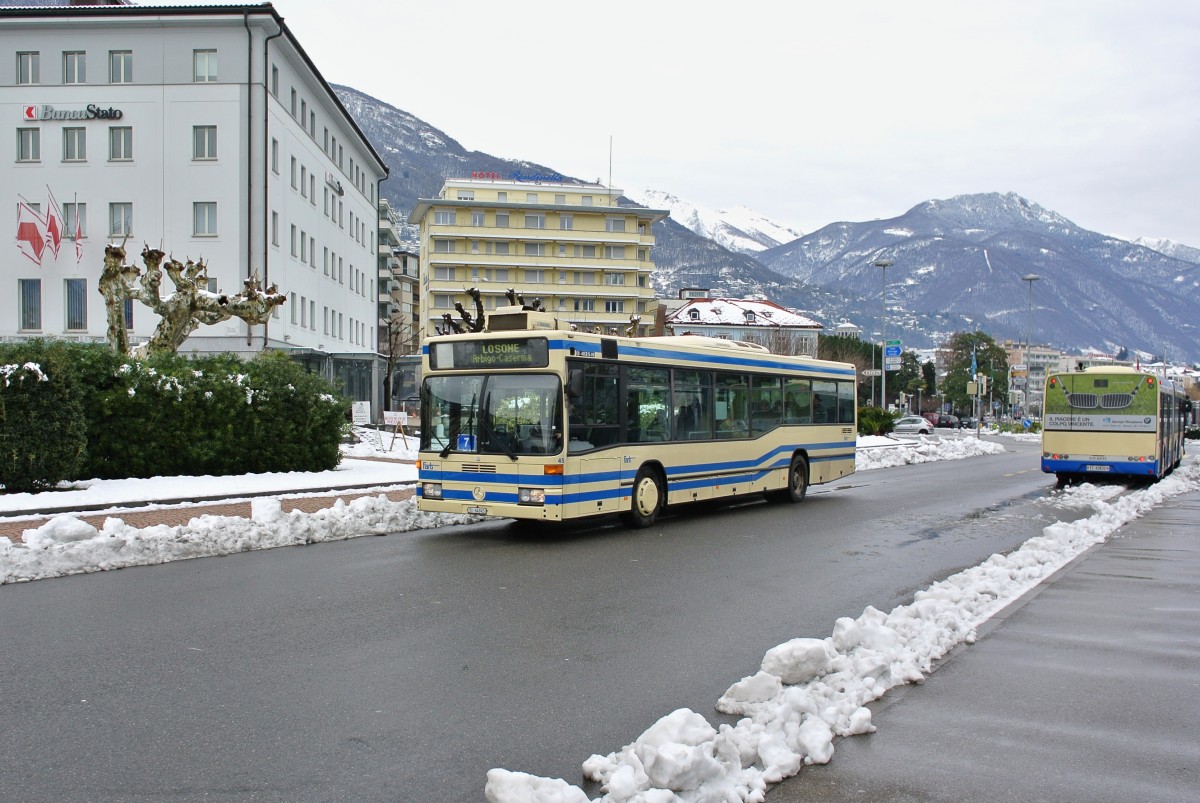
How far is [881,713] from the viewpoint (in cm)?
596

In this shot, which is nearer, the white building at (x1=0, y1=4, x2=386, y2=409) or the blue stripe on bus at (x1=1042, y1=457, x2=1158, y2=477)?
the blue stripe on bus at (x1=1042, y1=457, x2=1158, y2=477)

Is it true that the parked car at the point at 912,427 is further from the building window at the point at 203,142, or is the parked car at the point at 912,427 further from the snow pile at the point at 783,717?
the snow pile at the point at 783,717

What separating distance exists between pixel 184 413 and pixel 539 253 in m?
87.0

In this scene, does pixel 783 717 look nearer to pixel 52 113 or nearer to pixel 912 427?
pixel 52 113

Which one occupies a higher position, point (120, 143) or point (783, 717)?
point (120, 143)

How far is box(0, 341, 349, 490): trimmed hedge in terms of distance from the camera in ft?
60.2

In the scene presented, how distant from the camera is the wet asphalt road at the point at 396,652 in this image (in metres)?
5.04

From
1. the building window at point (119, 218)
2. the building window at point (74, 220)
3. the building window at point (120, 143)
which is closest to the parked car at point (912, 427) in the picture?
the building window at point (119, 218)

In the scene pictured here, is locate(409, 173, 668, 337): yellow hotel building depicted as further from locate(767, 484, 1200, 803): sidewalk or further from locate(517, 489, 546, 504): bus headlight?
locate(767, 484, 1200, 803): sidewalk

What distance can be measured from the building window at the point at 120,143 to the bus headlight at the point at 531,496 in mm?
38025

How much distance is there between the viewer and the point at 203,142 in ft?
145

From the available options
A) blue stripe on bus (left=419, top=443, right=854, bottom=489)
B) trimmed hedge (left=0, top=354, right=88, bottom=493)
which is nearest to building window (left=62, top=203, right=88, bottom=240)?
trimmed hedge (left=0, top=354, right=88, bottom=493)

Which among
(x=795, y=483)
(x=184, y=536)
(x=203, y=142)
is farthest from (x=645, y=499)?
(x=203, y=142)

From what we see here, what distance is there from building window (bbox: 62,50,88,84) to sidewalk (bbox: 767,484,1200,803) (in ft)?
153
